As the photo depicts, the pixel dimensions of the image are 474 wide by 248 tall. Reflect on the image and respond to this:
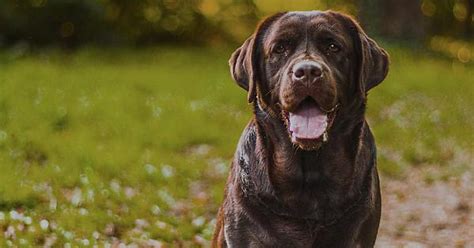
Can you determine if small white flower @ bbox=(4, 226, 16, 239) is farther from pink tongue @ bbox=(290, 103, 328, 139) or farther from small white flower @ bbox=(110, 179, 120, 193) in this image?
pink tongue @ bbox=(290, 103, 328, 139)

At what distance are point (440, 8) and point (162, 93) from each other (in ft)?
52.3

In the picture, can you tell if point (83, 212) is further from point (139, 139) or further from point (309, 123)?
point (139, 139)

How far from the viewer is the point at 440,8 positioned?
1107 inches

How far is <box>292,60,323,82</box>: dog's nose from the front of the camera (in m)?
4.68

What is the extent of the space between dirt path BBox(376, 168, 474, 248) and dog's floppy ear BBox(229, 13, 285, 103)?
282 centimetres

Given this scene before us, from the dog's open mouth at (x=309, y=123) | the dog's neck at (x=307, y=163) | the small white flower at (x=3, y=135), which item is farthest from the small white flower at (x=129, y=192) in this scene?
the dog's open mouth at (x=309, y=123)

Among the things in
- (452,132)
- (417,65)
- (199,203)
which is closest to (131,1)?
(417,65)

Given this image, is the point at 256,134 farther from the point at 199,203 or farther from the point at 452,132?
the point at 452,132

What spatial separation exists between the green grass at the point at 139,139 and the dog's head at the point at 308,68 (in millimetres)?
2401

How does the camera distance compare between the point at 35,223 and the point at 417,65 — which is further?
the point at 417,65

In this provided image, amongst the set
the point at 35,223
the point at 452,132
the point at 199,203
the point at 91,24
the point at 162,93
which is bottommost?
the point at 452,132

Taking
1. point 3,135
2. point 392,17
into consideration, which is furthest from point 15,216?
point 392,17

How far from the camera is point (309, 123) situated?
15.9 feet

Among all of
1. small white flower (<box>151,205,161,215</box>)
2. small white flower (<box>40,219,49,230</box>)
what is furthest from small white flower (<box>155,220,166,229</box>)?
small white flower (<box>40,219,49,230</box>)
